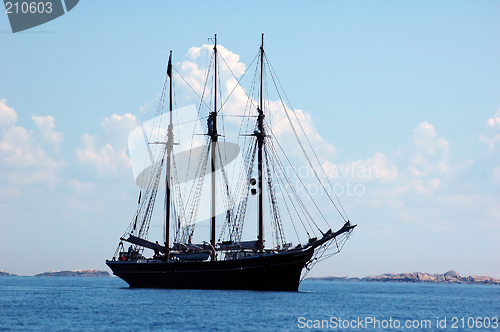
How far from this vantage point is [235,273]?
7906 centimetres

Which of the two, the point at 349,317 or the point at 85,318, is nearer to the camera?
the point at 85,318

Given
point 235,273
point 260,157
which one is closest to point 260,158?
point 260,157

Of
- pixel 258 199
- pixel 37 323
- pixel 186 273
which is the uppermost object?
pixel 258 199

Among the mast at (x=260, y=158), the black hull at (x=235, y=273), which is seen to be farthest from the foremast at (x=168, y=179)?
the mast at (x=260, y=158)

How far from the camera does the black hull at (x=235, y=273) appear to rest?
76.2 m

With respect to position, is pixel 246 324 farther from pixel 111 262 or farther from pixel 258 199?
pixel 111 262

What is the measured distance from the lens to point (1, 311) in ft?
217

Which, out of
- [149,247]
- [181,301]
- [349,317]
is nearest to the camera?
[349,317]

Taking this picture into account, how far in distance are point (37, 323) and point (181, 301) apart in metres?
20.9

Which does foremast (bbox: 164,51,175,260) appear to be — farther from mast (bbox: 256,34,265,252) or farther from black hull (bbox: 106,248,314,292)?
mast (bbox: 256,34,265,252)

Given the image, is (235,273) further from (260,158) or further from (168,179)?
(168,179)

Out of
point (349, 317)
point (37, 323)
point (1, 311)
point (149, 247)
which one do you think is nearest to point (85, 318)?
point (37, 323)

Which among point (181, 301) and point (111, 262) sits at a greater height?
point (111, 262)

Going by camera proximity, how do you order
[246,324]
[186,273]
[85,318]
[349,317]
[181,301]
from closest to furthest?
[246,324], [85,318], [349,317], [181,301], [186,273]
